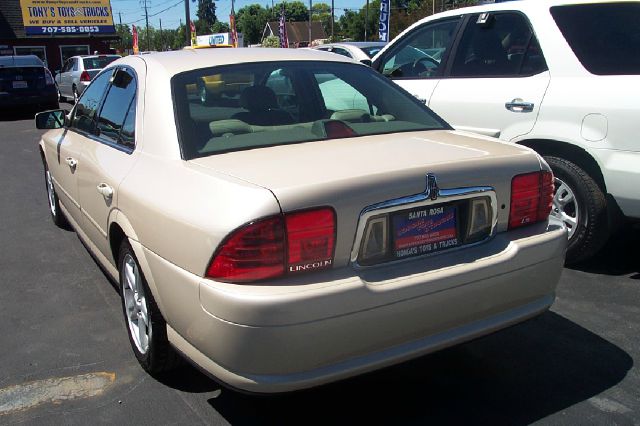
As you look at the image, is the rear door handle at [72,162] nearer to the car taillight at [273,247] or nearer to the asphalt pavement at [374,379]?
the asphalt pavement at [374,379]

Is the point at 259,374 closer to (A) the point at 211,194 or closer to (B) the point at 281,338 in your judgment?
(B) the point at 281,338

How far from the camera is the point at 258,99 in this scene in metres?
3.63

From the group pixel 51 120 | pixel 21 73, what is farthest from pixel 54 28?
pixel 51 120

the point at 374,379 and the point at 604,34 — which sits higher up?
the point at 604,34

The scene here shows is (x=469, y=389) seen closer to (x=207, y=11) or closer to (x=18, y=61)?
(x=18, y=61)

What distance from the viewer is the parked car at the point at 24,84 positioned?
16.7 m

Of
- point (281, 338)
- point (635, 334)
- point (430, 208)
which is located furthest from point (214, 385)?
point (635, 334)

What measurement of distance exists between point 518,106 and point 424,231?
8.31 feet

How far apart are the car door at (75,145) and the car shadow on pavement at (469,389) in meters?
2.08

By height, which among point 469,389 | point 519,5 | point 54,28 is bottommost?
point 469,389

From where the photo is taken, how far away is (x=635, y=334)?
12.1ft

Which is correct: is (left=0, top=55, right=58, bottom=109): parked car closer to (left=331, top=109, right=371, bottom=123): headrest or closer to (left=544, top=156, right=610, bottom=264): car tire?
(left=331, top=109, right=371, bottom=123): headrest

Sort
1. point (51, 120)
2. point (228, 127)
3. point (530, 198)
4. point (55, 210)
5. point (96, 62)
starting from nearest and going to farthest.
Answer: point (530, 198) → point (228, 127) → point (51, 120) → point (55, 210) → point (96, 62)

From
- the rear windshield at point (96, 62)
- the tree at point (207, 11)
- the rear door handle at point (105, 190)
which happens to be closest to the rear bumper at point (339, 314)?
the rear door handle at point (105, 190)
